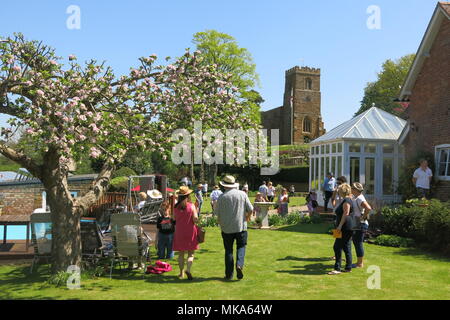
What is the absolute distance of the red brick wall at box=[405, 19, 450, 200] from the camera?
13.8m

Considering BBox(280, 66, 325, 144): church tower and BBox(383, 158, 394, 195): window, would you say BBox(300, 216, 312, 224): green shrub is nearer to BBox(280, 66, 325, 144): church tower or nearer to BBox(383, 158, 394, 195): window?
BBox(383, 158, 394, 195): window

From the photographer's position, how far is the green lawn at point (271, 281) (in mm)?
6734

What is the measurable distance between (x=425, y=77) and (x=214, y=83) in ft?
28.4

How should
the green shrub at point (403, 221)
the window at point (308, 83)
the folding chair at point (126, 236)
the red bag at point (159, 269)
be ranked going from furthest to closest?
1. the window at point (308, 83)
2. the green shrub at point (403, 221)
3. the red bag at point (159, 269)
4. the folding chair at point (126, 236)

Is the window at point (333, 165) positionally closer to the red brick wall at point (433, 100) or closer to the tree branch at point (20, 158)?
the red brick wall at point (433, 100)

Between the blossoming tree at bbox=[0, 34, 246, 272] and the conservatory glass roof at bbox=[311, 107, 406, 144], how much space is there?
10.4 metres

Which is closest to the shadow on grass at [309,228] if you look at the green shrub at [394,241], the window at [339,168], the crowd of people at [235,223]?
the green shrub at [394,241]

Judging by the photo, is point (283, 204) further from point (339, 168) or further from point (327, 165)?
point (327, 165)

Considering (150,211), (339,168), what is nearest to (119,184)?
(150,211)

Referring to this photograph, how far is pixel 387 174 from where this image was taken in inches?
721

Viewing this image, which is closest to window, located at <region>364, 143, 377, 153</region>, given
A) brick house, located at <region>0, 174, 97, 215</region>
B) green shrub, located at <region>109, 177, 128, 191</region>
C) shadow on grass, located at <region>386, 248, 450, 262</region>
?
shadow on grass, located at <region>386, 248, 450, 262</region>

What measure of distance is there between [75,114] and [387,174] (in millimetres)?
14613

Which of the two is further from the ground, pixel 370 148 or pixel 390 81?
pixel 390 81

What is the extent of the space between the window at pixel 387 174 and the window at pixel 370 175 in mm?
475
